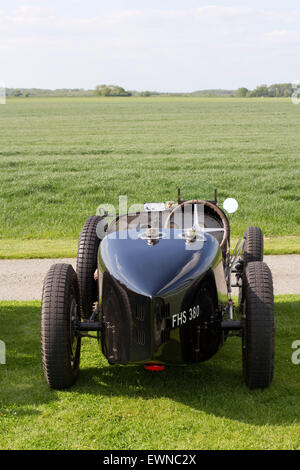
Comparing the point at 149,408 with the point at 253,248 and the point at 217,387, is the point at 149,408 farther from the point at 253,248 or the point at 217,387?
the point at 253,248

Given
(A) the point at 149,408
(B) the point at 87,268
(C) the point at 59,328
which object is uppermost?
(B) the point at 87,268

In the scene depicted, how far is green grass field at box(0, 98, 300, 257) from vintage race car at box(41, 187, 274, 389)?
5.30 m

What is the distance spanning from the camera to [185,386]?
4984 mm

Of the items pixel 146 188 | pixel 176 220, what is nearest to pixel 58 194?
pixel 146 188

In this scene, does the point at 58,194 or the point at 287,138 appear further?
the point at 287,138

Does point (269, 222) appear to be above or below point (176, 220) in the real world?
below

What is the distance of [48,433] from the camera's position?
4.28 metres

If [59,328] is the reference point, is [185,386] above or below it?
below

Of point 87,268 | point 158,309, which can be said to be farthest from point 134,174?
point 158,309

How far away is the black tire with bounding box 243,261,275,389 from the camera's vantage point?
460 centimetres

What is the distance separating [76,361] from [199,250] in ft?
4.85

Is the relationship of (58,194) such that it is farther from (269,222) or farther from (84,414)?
(84,414)

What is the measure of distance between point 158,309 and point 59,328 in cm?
94
